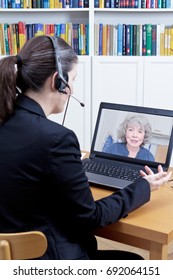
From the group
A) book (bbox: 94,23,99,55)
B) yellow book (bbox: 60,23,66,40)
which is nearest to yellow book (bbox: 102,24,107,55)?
book (bbox: 94,23,99,55)

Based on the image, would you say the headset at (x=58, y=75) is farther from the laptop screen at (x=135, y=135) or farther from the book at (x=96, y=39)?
the book at (x=96, y=39)

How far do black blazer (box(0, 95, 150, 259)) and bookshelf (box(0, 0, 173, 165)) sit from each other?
86.1 inches

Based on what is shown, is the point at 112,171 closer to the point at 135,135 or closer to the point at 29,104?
the point at 135,135

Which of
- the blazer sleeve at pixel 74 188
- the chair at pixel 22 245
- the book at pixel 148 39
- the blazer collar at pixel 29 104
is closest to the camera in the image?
the chair at pixel 22 245

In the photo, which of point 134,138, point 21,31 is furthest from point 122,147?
point 21,31

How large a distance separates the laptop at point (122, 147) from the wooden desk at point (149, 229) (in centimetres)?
17

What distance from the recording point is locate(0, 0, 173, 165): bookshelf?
3.32 m

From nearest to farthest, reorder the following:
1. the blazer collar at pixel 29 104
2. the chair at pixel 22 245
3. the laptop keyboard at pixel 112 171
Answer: the chair at pixel 22 245 → the blazer collar at pixel 29 104 → the laptop keyboard at pixel 112 171

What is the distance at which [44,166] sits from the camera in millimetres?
1120

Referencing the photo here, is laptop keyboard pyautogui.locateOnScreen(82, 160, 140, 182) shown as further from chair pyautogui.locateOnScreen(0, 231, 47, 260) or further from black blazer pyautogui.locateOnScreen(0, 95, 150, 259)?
chair pyautogui.locateOnScreen(0, 231, 47, 260)

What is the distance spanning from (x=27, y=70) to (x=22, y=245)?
479 millimetres

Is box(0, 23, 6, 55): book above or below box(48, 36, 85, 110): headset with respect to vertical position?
above

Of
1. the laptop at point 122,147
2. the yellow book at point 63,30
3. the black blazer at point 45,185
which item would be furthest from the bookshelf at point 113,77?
the black blazer at point 45,185

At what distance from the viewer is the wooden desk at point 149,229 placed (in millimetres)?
1196
